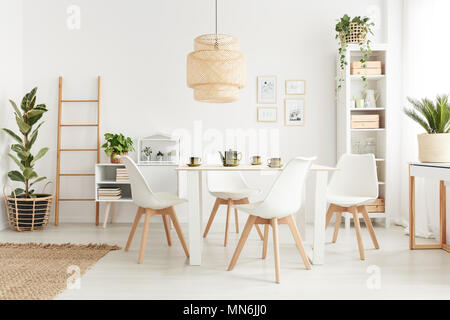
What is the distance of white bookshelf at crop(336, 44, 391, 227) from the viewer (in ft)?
14.4

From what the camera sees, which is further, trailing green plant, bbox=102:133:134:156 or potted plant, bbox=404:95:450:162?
trailing green plant, bbox=102:133:134:156

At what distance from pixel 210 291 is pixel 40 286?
1.08 metres

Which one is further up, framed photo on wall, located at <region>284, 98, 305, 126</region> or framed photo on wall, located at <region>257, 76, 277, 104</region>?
framed photo on wall, located at <region>257, 76, 277, 104</region>

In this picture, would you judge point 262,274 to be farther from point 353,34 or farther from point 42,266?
point 353,34

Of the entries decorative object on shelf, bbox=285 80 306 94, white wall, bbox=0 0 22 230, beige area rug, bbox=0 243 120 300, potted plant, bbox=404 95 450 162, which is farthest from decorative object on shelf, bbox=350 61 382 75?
white wall, bbox=0 0 22 230

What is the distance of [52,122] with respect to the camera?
4.80m

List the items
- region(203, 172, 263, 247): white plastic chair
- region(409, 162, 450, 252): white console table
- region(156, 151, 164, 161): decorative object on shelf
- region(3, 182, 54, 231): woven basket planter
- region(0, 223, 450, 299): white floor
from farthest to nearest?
region(156, 151, 164, 161): decorative object on shelf
region(3, 182, 54, 231): woven basket planter
region(203, 172, 263, 247): white plastic chair
region(409, 162, 450, 252): white console table
region(0, 223, 450, 299): white floor

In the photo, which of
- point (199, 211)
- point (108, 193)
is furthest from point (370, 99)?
point (108, 193)

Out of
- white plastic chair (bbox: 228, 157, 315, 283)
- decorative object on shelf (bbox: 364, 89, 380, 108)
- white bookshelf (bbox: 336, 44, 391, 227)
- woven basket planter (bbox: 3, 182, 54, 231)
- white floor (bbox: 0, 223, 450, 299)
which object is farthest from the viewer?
decorative object on shelf (bbox: 364, 89, 380, 108)

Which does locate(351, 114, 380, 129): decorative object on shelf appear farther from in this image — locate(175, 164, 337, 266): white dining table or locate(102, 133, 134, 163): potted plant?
locate(102, 133, 134, 163): potted plant

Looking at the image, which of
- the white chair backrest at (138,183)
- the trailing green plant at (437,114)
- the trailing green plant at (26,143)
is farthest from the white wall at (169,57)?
the white chair backrest at (138,183)

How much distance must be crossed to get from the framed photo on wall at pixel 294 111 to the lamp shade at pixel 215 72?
169cm

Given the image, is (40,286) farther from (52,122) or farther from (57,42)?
(57,42)

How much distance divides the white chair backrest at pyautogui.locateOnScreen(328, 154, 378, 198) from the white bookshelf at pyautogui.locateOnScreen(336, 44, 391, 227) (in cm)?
58
